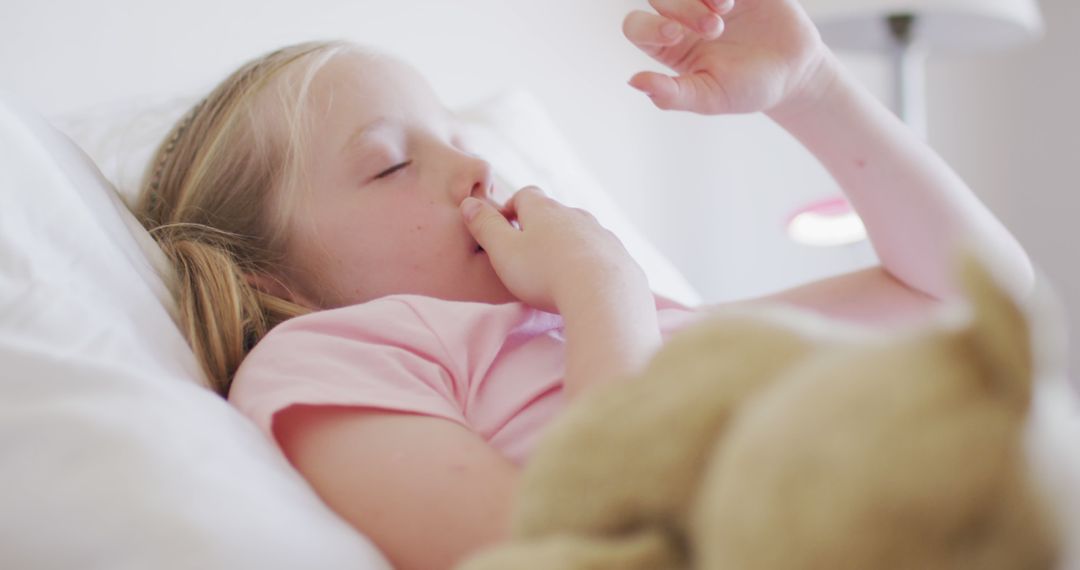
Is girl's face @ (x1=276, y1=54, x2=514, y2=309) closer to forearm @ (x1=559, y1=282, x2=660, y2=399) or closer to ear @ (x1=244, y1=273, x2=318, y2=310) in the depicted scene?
ear @ (x1=244, y1=273, x2=318, y2=310)

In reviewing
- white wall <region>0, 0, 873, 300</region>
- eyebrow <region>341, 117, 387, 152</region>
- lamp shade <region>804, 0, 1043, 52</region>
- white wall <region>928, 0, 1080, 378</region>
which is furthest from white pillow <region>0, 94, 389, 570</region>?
white wall <region>928, 0, 1080, 378</region>

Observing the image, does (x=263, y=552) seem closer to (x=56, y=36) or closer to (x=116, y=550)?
(x=116, y=550)

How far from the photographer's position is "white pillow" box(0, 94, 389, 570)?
1.42 feet

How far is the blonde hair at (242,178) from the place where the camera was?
827 mm

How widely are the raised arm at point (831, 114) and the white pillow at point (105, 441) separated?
452mm

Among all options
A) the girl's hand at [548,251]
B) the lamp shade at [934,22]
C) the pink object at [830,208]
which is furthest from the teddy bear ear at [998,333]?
the lamp shade at [934,22]

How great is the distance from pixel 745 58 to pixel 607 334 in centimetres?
42

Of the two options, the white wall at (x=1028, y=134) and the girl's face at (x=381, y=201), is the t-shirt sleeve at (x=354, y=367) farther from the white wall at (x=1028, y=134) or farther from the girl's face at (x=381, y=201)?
the white wall at (x=1028, y=134)

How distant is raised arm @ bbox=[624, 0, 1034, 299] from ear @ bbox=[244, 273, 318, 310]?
355 millimetres

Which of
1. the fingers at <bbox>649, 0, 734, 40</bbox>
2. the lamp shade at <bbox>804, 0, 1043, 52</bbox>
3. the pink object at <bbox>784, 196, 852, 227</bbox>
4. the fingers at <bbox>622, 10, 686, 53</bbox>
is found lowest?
the pink object at <bbox>784, 196, 852, 227</bbox>

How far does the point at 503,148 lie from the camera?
4.09 feet

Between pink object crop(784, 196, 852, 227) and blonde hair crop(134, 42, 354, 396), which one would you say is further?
pink object crop(784, 196, 852, 227)

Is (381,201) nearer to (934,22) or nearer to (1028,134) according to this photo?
(934,22)

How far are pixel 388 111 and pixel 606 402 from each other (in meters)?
0.64
